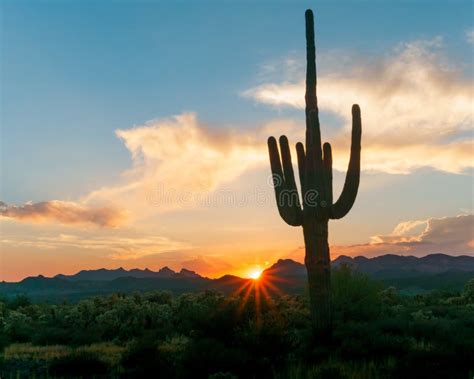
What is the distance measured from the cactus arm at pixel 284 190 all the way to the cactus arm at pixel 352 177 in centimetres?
115

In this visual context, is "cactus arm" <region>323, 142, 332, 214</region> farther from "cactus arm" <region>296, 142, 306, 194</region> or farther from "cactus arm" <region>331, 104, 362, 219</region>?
"cactus arm" <region>296, 142, 306, 194</region>

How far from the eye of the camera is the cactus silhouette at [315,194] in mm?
16141

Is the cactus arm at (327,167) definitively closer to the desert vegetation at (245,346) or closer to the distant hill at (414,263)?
the desert vegetation at (245,346)

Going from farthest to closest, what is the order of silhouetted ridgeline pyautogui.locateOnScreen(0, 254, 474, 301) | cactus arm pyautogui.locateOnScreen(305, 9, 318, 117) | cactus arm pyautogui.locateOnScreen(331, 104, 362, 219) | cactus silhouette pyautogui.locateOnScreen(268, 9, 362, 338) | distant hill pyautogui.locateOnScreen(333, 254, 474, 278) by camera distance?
distant hill pyautogui.locateOnScreen(333, 254, 474, 278) < silhouetted ridgeline pyautogui.locateOnScreen(0, 254, 474, 301) < cactus arm pyautogui.locateOnScreen(305, 9, 318, 117) < cactus arm pyautogui.locateOnScreen(331, 104, 362, 219) < cactus silhouette pyautogui.locateOnScreen(268, 9, 362, 338)

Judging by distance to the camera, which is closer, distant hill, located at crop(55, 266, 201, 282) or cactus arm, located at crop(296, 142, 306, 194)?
cactus arm, located at crop(296, 142, 306, 194)

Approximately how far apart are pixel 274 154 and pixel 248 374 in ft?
26.8

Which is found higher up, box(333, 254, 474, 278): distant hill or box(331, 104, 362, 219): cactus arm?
box(333, 254, 474, 278): distant hill

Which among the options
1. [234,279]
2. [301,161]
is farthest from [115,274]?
[301,161]

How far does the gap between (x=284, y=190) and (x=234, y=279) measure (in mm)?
103890

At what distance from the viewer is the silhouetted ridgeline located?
112 m

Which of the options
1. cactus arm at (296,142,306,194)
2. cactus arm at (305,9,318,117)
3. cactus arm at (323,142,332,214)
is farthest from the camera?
cactus arm at (305,9,318,117)

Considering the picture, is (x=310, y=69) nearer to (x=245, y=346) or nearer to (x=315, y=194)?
(x=315, y=194)

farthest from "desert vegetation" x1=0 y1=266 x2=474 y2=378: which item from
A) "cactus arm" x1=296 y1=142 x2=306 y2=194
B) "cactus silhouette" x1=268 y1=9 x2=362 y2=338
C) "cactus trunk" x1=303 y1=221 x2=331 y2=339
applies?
"cactus arm" x1=296 y1=142 x2=306 y2=194

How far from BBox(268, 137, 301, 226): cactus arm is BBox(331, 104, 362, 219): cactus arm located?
1.15m
